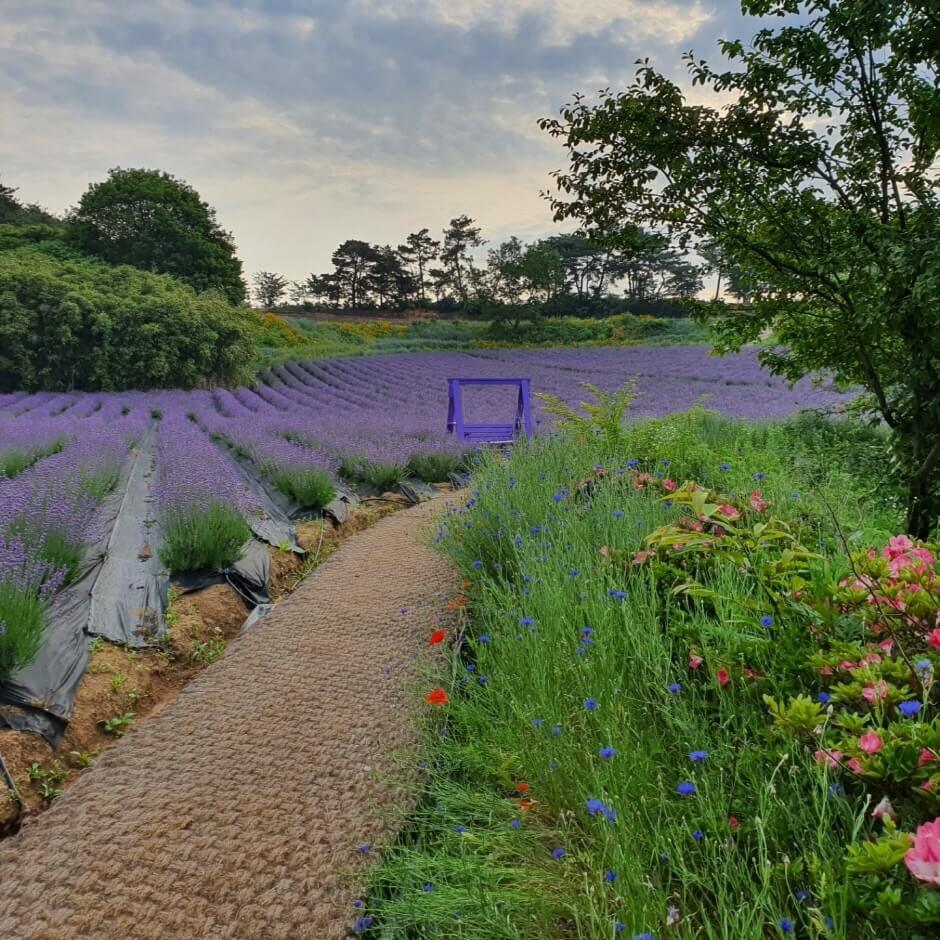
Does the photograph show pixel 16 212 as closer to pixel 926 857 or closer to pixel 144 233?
pixel 144 233

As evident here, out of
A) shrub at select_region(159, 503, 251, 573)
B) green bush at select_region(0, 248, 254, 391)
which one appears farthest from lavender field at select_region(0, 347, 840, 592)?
green bush at select_region(0, 248, 254, 391)

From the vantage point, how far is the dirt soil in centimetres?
215

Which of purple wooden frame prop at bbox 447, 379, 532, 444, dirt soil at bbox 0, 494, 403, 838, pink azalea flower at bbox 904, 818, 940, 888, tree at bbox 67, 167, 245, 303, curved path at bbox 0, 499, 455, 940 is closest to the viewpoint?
pink azalea flower at bbox 904, 818, 940, 888

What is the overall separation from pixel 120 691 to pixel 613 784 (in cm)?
236

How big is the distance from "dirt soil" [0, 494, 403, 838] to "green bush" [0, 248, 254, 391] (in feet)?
46.1

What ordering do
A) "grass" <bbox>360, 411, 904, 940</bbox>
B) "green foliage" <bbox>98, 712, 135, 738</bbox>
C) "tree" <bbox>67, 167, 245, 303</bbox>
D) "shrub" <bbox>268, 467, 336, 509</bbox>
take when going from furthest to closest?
"tree" <bbox>67, 167, 245, 303</bbox>, "shrub" <bbox>268, 467, 336, 509</bbox>, "green foliage" <bbox>98, 712, 135, 738</bbox>, "grass" <bbox>360, 411, 904, 940</bbox>

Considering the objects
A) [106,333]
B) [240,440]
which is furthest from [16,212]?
[240,440]

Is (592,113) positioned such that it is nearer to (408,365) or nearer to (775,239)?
(775,239)

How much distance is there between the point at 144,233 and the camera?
25.7 meters

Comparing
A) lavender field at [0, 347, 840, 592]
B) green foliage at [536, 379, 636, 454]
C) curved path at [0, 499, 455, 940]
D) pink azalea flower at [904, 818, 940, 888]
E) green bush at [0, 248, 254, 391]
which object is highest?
green bush at [0, 248, 254, 391]

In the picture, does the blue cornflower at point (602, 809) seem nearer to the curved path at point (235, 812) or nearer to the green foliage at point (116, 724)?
the curved path at point (235, 812)

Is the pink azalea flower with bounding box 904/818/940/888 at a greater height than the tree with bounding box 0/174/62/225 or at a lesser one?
lesser

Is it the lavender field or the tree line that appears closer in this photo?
the lavender field

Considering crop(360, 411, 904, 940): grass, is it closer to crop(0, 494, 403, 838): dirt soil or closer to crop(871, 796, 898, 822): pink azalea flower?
crop(871, 796, 898, 822): pink azalea flower
